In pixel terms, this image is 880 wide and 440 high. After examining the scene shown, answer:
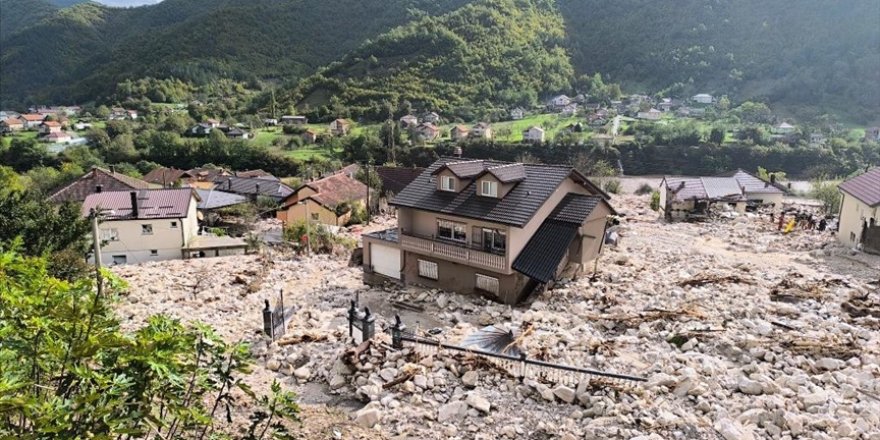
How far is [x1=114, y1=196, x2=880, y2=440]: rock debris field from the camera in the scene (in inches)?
466

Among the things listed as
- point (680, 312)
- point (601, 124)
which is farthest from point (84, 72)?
point (680, 312)

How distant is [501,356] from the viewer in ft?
46.6

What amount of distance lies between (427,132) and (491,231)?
7934 cm

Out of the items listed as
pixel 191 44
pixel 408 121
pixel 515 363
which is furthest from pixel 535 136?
pixel 191 44

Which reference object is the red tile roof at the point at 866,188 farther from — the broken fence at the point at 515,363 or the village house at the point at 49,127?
the village house at the point at 49,127

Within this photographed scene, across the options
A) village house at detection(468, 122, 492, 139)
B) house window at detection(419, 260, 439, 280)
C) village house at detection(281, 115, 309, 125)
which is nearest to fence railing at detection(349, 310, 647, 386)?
house window at detection(419, 260, 439, 280)

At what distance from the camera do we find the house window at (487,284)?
804 inches

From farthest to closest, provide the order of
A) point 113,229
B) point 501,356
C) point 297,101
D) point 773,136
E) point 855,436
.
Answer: point 297,101 < point 773,136 < point 113,229 < point 501,356 < point 855,436

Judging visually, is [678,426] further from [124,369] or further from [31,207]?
[31,207]

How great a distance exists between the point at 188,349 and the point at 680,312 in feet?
51.5

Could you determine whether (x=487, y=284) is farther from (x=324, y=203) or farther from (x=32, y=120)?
(x=32, y=120)

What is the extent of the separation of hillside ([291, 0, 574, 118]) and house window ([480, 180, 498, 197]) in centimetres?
9436

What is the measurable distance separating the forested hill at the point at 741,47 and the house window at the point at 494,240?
417 ft

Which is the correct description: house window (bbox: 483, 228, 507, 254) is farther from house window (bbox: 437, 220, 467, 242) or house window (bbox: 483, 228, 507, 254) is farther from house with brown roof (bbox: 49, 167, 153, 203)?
house with brown roof (bbox: 49, 167, 153, 203)
